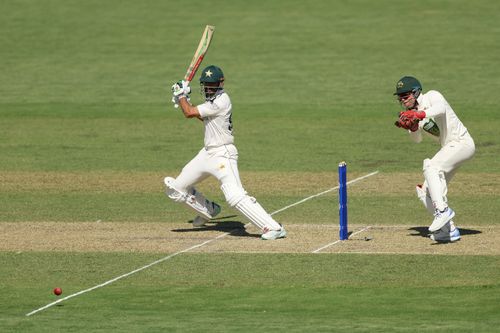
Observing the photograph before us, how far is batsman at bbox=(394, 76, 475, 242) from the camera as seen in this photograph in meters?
15.2

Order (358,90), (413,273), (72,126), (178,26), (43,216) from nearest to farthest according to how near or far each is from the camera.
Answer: (413,273) → (43,216) → (72,126) → (358,90) → (178,26)

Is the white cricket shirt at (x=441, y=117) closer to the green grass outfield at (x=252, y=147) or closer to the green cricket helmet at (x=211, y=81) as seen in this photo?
the green grass outfield at (x=252, y=147)

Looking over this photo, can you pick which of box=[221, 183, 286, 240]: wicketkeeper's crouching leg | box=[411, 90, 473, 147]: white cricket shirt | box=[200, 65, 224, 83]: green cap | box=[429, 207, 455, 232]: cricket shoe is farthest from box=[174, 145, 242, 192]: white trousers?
box=[429, 207, 455, 232]: cricket shoe

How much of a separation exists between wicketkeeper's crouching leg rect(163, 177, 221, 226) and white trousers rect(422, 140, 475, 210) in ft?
9.37

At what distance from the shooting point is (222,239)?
52.8ft

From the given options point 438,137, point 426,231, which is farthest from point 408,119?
point 426,231

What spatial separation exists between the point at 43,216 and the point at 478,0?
22.3 m

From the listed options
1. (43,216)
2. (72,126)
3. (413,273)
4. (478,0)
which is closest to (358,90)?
(72,126)

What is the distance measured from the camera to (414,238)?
1580 cm

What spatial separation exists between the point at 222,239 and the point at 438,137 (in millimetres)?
3026

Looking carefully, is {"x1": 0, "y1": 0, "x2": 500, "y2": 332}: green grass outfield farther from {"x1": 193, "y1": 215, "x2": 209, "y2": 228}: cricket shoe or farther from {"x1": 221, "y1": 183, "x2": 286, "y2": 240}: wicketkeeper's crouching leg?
{"x1": 221, "y1": 183, "x2": 286, "y2": 240}: wicketkeeper's crouching leg

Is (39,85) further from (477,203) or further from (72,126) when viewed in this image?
(477,203)

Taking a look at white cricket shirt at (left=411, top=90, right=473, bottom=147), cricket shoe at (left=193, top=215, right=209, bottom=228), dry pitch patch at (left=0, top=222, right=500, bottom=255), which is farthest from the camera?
cricket shoe at (left=193, top=215, right=209, bottom=228)

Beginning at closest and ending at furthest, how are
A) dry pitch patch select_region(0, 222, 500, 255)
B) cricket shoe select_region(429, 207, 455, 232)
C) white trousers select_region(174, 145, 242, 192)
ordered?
cricket shoe select_region(429, 207, 455, 232) < dry pitch patch select_region(0, 222, 500, 255) < white trousers select_region(174, 145, 242, 192)
